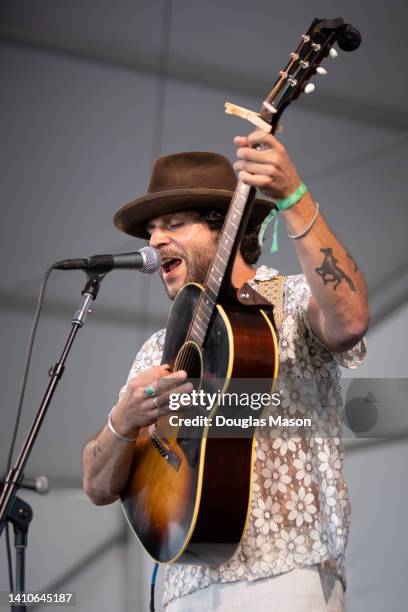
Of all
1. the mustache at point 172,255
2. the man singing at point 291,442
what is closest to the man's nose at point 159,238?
the mustache at point 172,255

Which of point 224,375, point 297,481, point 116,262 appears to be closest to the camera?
point 224,375

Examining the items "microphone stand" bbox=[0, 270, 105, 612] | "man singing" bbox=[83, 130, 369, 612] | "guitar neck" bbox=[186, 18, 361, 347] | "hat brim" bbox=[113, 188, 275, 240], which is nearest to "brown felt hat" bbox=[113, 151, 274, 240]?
"hat brim" bbox=[113, 188, 275, 240]

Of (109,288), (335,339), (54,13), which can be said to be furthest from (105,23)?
(335,339)

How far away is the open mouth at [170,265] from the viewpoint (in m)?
2.52

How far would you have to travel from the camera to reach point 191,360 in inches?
82.6

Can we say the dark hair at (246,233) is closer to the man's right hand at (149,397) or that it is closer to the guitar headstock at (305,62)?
the man's right hand at (149,397)

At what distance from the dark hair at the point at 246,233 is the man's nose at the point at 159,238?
0.43ft

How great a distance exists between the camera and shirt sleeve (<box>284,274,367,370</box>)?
6.65 ft

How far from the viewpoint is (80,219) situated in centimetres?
400

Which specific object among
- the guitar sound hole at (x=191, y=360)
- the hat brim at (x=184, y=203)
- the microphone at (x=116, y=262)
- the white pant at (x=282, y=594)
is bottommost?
the white pant at (x=282, y=594)

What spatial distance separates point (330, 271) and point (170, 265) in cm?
86

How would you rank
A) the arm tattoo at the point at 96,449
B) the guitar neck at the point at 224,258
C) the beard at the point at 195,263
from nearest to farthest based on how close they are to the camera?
the guitar neck at the point at 224,258 < the arm tattoo at the point at 96,449 < the beard at the point at 195,263

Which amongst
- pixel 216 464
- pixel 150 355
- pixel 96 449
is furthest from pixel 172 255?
pixel 216 464

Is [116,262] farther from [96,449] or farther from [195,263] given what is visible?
[96,449]
